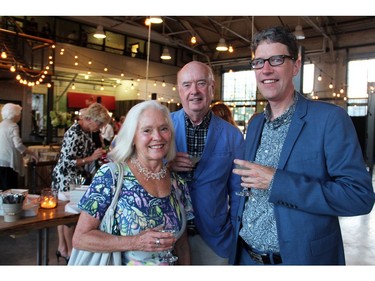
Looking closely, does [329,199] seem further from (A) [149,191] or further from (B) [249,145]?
(A) [149,191]

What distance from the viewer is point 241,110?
68.0ft

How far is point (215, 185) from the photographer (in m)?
2.13

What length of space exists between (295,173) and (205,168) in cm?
73

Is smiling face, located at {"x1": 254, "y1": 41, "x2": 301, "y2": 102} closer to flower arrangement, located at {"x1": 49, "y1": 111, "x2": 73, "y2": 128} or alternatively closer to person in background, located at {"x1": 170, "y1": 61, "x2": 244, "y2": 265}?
person in background, located at {"x1": 170, "y1": 61, "x2": 244, "y2": 265}

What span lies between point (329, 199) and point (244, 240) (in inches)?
21.1

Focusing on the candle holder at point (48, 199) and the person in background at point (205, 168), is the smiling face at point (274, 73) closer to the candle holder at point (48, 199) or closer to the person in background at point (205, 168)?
the person in background at point (205, 168)

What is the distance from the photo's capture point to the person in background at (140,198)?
1.63 m

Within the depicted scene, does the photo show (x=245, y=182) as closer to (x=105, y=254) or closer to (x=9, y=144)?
(x=105, y=254)

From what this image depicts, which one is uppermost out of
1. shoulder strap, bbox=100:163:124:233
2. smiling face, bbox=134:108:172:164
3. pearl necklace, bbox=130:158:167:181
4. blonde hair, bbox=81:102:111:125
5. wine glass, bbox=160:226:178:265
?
blonde hair, bbox=81:102:111:125

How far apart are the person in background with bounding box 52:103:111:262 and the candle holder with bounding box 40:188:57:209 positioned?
1.01 m

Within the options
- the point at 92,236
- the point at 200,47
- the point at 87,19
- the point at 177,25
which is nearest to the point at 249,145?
the point at 92,236

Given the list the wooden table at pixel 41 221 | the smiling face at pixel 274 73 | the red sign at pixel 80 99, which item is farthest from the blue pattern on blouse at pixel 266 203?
the red sign at pixel 80 99

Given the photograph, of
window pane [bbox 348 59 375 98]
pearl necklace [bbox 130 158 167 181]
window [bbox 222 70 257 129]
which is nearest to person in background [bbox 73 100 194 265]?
pearl necklace [bbox 130 158 167 181]

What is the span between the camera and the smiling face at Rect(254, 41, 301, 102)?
61.3 inches
